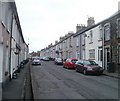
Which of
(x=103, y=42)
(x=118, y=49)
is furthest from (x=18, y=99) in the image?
(x=103, y=42)

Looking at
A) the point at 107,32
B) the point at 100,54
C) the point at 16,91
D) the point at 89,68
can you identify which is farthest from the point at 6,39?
the point at 100,54

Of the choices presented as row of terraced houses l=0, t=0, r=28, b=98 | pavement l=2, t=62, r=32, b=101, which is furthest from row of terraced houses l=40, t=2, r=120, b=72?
pavement l=2, t=62, r=32, b=101

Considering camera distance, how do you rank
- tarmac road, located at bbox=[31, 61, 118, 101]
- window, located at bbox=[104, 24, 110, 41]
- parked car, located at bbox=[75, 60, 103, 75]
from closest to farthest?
tarmac road, located at bbox=[31, 61, 118, 101] → parked car, located at bbox=[75, 60, 103, 75] → window, located at bbox=[104, 24, 110, 41]

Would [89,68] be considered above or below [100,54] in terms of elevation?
below

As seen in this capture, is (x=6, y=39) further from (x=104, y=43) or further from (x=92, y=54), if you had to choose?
(x=92, y=54)

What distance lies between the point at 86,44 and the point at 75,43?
9.80 meters

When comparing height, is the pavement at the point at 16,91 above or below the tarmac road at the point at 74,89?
above

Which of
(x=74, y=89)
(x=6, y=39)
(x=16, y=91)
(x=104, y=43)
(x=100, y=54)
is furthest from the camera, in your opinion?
(x=100, y=54)

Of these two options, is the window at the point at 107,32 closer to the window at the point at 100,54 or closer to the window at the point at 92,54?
the window at the point at 100,54

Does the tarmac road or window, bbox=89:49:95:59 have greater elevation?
window, bbox=89:49:95:59

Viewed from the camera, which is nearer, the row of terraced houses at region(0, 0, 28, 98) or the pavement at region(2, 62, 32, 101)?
the pavement at region(2, 62, 32, 101)

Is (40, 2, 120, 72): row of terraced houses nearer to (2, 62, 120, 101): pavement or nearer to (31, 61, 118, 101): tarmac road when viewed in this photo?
(31, 61, 118, 101): tarmac road

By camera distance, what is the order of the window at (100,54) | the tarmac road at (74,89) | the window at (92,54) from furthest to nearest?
the window at (92,54) < the window at (100,54) < the tarmac road at (74,89)

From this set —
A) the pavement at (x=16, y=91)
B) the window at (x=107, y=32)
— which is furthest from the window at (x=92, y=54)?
the pavement at (x=16, y=91)
